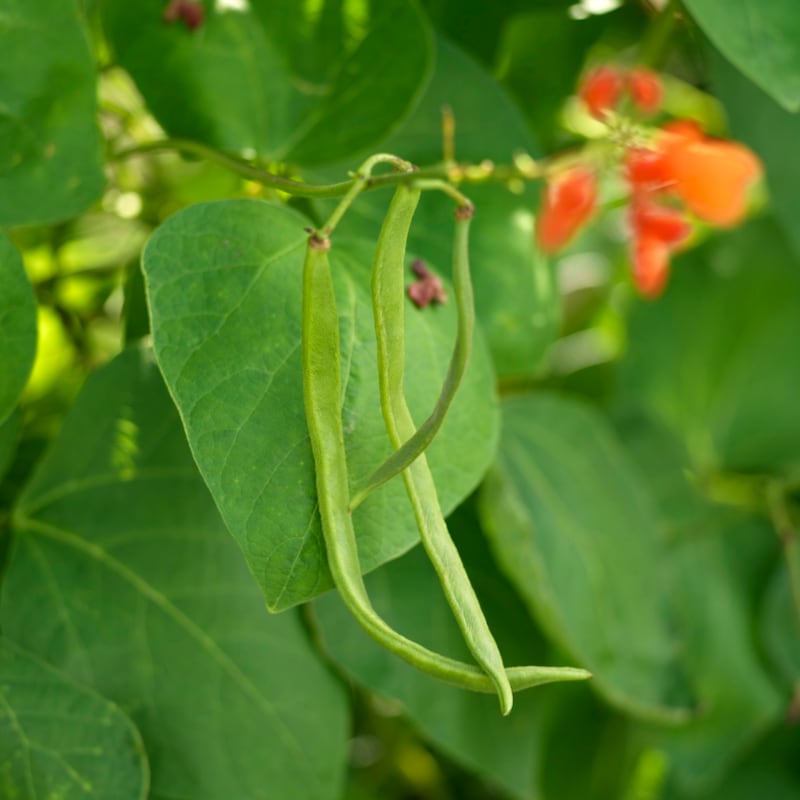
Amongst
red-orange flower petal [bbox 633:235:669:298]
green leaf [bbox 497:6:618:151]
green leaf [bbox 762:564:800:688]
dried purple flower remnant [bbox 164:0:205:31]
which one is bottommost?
green leaf [bbox 762:564:800:688]

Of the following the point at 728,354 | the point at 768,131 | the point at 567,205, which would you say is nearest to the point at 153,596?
the point at 567,205

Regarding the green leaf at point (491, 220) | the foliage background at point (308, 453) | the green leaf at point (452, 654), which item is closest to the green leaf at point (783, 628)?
the foliage background at point (308, 453)

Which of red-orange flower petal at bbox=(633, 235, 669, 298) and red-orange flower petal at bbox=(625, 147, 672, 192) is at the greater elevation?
red-orange flower petal at bbox=(625, 147, 672, 192)

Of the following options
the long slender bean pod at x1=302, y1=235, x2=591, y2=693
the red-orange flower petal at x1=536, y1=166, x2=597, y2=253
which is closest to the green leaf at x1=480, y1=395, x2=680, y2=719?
the red-orange flower petal at x1=536, y1=166, x2=597, y2=253

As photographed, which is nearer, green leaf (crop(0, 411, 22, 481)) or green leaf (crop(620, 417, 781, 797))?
green leaf (crop(0, 411, 22, 481))

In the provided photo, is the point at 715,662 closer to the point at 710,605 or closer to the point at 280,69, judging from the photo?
the point at 710,605

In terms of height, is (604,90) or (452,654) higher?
(604,90)

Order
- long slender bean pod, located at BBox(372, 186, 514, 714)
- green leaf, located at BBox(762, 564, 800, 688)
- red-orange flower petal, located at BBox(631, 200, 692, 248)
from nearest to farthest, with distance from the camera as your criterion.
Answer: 1. long slender bean pod, located at BBox(372, 186, 514, 714)
2. red-orange flower petal, located at BBox(631, 200, 692, 248)
3. green leaf, located at BBox(762, 564, 800, 688)

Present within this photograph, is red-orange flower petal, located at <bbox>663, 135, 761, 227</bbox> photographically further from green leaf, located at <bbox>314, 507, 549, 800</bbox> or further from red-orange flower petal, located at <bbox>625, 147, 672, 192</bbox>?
green leaf, located at <bbox>314, 507, 549, 800</bbox>
